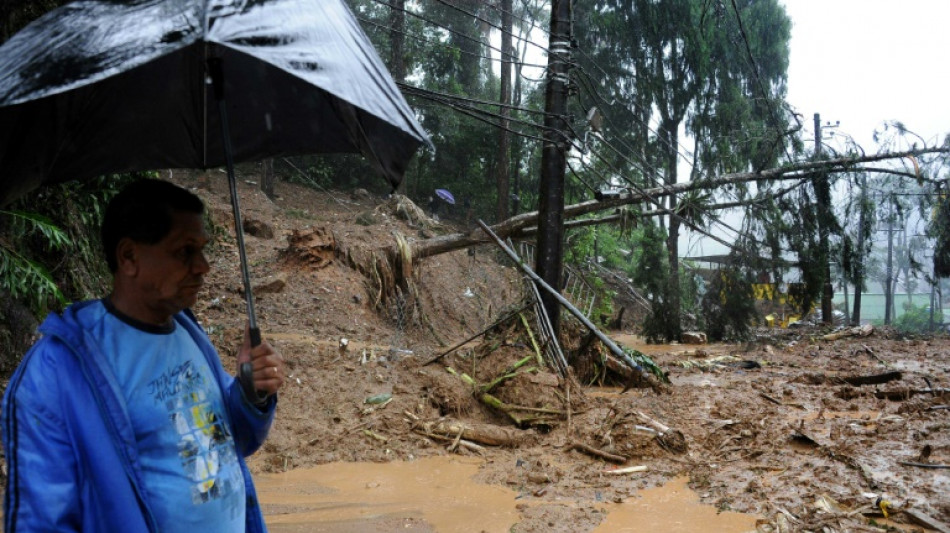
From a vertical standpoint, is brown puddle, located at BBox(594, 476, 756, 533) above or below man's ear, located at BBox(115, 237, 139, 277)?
below

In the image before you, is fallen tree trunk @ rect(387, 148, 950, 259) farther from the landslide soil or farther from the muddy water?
the muddy water

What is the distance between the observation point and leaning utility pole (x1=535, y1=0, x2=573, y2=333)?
29.8 feet

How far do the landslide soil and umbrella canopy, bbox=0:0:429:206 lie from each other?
3.10 meters

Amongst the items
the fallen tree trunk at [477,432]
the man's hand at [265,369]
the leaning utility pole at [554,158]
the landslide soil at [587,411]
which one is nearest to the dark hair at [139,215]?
the man's hand at [265,369]

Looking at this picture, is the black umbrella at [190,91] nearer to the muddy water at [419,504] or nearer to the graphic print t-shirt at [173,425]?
the graphic print t-shirt at [173,425]

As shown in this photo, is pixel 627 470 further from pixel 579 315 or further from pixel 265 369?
pixel 265 369

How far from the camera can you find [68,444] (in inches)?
61.1

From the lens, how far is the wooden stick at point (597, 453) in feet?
19.7

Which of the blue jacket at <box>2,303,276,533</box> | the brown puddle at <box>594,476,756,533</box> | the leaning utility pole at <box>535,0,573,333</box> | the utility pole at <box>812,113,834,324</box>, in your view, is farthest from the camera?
the utility pole at <box>812,113,834,324</box>

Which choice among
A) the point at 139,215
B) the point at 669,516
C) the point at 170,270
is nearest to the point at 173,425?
the point at 170,270

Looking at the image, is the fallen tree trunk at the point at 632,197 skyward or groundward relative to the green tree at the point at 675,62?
groundward

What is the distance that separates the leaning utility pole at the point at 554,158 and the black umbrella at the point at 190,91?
6.70 m

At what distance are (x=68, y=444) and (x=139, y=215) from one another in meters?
0.57

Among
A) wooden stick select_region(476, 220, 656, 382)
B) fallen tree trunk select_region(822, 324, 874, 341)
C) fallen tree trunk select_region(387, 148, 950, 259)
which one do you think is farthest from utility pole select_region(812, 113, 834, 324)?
wooden stick select_region(476, 220, 656, 382)
